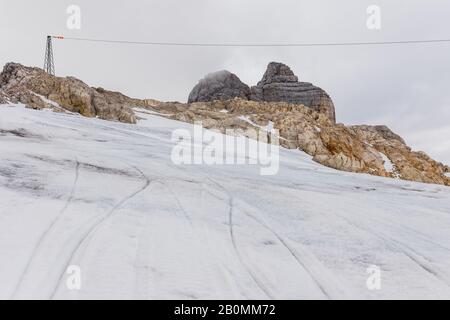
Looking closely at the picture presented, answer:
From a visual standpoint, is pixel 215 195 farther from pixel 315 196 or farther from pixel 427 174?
pixel 427 174

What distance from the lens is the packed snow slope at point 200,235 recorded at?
5250mm

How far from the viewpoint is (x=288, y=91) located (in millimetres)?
84000

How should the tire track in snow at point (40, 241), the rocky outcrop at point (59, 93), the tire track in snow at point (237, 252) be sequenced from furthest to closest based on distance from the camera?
1. the rocky outcrop at point (59, 93)
2. the tire track in snow at point (237, 252)
3. the tire track in snow at point (40, 241)

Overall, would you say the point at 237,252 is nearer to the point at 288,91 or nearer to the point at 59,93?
the point at 59,93

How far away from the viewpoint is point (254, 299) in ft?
16.2

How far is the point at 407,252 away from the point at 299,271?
236cm

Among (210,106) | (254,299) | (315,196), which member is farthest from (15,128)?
(210,106)

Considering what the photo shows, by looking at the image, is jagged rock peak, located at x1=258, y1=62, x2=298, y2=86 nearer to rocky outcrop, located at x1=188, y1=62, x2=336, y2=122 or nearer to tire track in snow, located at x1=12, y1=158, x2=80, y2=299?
rocky outcrop, located at x1=188, y1=62, x2=336, y2=122

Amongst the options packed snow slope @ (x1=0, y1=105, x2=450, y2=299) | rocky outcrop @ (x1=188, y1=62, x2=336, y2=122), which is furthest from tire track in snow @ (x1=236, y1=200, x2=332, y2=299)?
rocky outcrop @ (x1=188, y1=62, x2=336, y2=122)

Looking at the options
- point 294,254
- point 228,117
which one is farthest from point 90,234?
point 228,117

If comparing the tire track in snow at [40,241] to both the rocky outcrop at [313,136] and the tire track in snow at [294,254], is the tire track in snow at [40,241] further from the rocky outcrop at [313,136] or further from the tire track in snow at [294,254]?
the rocky outcrop at [313,136]

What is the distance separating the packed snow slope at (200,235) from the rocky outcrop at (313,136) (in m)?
26.6

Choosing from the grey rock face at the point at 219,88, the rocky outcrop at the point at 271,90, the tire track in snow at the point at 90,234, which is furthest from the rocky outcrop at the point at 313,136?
Result: the tire track in snow at the point at 90,234

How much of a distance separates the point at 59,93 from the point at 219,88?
1730 inches
